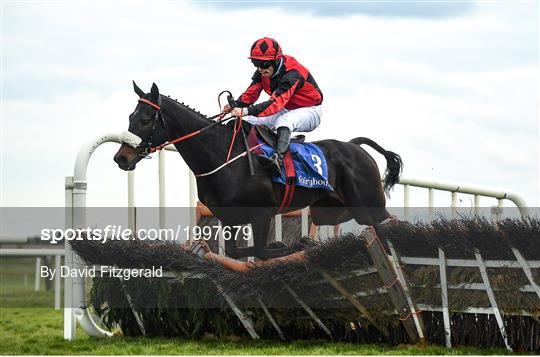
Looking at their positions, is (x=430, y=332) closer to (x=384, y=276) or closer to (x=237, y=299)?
(x=384, y=276)

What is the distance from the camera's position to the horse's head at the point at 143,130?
6.77 metres

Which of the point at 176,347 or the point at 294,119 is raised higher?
the point at 294,119

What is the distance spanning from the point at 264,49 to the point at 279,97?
33cm

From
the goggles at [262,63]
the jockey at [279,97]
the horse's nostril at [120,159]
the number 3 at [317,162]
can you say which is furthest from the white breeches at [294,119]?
the horse's nostril at [120,159]

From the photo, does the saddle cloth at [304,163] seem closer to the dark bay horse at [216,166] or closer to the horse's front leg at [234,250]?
the dark bay horse at [216,166]

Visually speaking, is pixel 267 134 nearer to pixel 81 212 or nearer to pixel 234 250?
pixel 234 250

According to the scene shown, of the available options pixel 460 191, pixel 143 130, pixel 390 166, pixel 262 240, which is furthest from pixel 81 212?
pixel 460 191

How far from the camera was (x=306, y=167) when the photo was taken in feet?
23.8

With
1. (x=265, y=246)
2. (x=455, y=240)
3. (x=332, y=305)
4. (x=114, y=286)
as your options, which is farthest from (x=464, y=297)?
(x=114, y=286)

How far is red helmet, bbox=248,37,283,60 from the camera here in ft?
22.9

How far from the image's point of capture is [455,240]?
6.14 m

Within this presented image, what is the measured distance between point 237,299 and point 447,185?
3.62 meters

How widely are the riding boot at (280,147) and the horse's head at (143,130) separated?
732 mm

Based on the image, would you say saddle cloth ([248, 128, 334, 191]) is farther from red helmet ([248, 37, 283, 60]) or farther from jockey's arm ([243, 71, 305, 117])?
red helmet ([248, 37, 283, 60])
